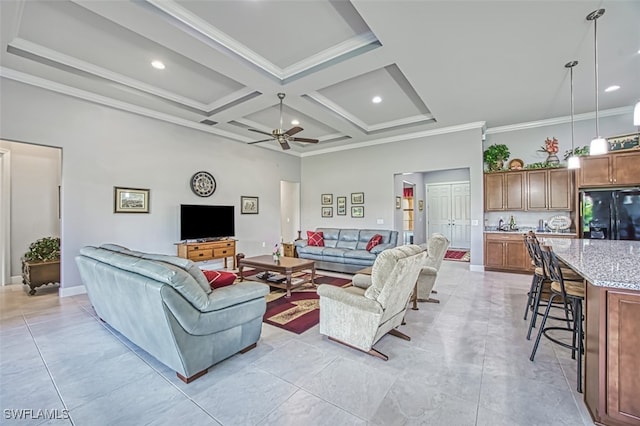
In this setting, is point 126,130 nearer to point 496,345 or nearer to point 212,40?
point 212,40

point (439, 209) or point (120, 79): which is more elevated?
point (120, 79)

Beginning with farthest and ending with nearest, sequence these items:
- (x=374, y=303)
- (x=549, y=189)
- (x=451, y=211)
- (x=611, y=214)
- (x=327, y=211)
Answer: (x=451, y=211) < (x=327, y=211) < (x=549, y=189) < (x=611, y=214) < (x=374, y=303)

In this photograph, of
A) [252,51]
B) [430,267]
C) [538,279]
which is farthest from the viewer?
[430,267]

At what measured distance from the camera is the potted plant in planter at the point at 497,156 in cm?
630

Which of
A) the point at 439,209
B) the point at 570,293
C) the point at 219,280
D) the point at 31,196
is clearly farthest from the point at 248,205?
the point at 439,209

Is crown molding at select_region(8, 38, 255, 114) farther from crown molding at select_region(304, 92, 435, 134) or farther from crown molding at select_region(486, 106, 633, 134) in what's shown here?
crown molding at select_region(486, 106, 633, 134)

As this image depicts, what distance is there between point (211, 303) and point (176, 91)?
411 cm

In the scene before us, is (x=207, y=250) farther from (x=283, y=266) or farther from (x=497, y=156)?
(x=497, y=156)

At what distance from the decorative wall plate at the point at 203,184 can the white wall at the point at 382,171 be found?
127 inches

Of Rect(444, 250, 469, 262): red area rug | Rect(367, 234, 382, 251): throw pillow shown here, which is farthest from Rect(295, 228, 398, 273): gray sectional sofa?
Rect(444, 250, 469, 262): red area rug

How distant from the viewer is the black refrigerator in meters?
4.68

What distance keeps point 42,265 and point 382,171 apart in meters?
7.13

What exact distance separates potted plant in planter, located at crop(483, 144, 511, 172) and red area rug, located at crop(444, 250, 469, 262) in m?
2.70

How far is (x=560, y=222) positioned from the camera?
5.83m
